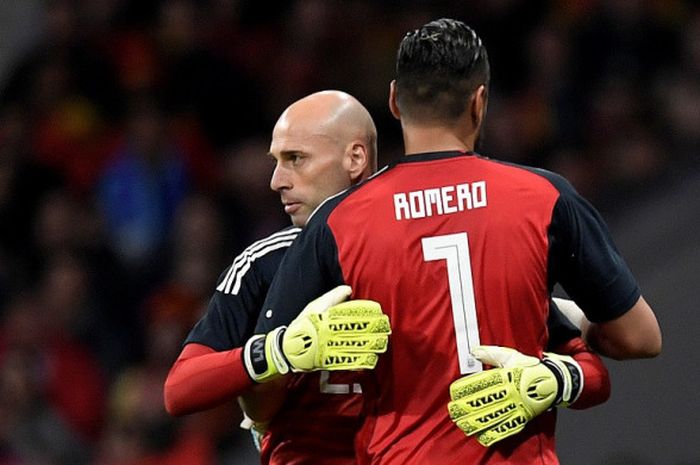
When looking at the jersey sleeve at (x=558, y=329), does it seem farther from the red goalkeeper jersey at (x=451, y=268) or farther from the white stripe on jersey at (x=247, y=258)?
the white stripe on jersey at (x=247, y=258)

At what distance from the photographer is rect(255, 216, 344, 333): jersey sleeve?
2.54 metres

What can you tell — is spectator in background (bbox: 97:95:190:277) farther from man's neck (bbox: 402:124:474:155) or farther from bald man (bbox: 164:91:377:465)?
man's neck (bbox: 402:124:474:155)

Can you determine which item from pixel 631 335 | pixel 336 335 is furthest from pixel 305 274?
pixel 631 335

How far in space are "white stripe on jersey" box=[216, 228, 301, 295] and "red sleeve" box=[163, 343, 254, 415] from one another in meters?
0.20

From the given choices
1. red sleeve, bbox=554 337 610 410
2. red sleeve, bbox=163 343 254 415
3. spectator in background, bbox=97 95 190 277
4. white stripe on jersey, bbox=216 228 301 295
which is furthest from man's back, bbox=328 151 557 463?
spectator in background, bbox=97 95 190 277

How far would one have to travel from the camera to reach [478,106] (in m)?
2.57

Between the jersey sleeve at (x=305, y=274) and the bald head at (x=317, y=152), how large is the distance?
42 cm

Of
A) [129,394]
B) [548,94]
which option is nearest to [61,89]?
[129,394]

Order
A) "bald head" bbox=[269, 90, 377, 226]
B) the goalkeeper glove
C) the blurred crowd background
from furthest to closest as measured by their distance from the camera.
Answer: the blurred crowd background → "bald head" bbox=[269, 90, 377, 226] → the goalkeeper glove

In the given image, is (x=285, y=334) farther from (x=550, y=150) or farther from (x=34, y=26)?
(x=34, y=26)

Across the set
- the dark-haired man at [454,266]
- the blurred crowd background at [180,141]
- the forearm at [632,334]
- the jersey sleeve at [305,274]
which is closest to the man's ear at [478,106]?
the dark-haired man at [454,266]

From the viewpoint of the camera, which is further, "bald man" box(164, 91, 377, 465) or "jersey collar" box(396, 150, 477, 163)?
"bald man" box(164, 91, 377, 465)

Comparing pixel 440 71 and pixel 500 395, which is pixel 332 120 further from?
pixel 500 395

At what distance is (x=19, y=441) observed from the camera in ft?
20.0
